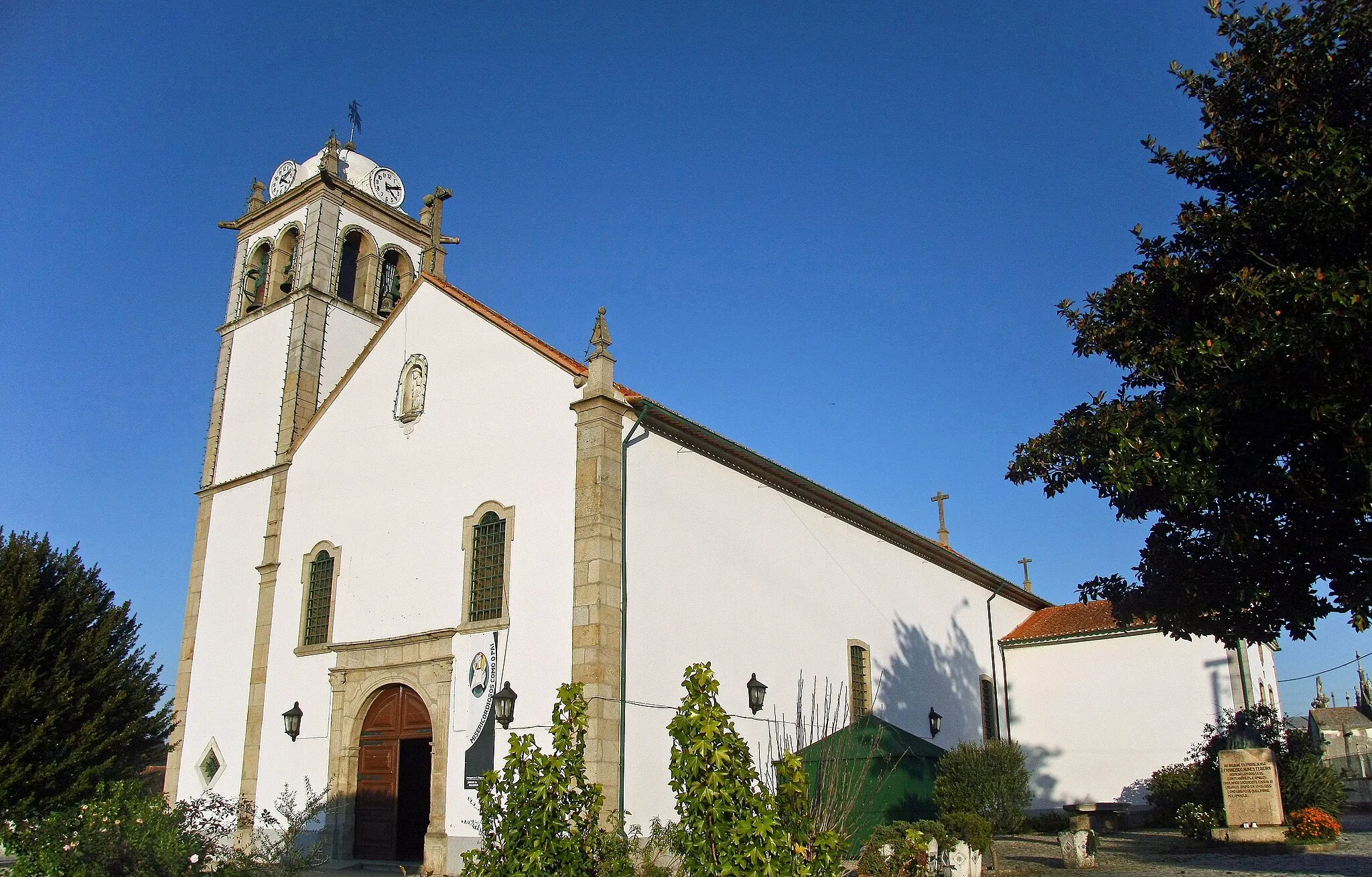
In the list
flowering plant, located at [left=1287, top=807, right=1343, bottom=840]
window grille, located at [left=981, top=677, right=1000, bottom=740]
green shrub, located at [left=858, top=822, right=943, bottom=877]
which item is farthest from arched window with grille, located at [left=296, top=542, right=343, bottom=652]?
window grille, located at [left=981, top=677, right=1000, bottom=740]

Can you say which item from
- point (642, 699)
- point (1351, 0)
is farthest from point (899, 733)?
point (1351, 0)

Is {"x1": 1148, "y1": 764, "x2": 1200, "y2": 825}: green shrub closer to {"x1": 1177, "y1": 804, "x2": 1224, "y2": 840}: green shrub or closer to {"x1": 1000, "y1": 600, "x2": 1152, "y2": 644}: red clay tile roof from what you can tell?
{"x1": 1177, "y1": 804, "x2": 1224, "y2": 840}: green shrub

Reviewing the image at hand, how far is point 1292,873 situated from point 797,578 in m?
9.68

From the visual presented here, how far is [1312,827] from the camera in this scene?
15.8 metres

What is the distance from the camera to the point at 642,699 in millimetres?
15375

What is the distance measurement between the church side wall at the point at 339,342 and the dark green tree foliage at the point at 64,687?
19.7 ft

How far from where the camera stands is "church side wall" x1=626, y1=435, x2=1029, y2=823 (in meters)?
15.8

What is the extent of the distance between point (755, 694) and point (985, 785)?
203 inches

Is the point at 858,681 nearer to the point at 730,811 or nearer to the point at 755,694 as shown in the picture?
the point at 755,694

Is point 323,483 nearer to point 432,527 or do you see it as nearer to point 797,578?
point 432,527

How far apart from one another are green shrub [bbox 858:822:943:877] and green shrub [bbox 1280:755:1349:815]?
8.12 meters

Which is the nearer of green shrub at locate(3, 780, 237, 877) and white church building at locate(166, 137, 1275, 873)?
green shrub at locate(3, 780, 237, 877)

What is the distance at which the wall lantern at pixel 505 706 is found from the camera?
15.0 meters

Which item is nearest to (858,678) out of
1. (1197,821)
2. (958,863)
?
(1197,821)
